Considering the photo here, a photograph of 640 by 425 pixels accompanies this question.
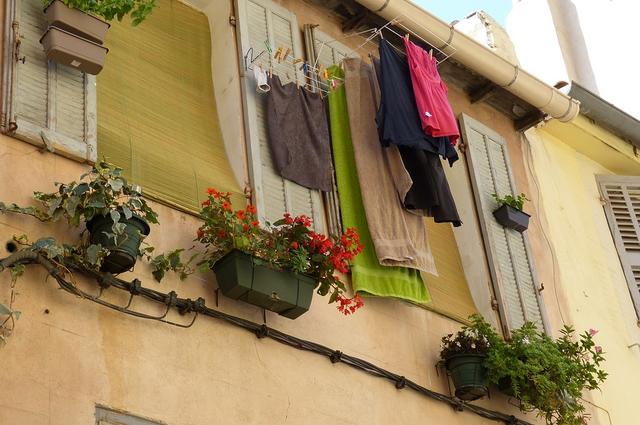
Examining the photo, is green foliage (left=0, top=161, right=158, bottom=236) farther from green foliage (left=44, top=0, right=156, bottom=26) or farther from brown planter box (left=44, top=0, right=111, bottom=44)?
green foliage (left=44, top=0, right=156, bottom=26)

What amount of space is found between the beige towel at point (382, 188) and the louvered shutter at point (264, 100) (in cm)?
38

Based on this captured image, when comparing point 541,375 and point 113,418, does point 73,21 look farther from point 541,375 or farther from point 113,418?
point 541,375

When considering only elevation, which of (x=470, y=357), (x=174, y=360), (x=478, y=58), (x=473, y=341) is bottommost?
(x=174, y=360)

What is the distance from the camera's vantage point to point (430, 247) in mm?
9375

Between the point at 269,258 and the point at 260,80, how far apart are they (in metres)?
1.68

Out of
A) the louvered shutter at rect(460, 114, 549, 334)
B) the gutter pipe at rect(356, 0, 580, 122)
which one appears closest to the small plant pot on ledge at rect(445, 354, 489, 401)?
the louvered shutter at rect(460, 114, 549, 334)

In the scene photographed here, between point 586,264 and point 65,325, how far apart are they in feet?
18.3

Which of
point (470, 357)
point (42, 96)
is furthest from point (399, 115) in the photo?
point (42, 96)

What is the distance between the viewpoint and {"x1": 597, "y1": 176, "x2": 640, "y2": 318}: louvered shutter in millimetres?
11250

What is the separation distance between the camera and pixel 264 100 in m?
8.71

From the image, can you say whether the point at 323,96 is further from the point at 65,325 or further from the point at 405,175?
the point at 65,325

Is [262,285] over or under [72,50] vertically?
under

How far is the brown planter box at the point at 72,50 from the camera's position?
7242 millimetres

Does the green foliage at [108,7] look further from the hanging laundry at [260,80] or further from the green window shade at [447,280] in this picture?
the green window shade at [447,280]
